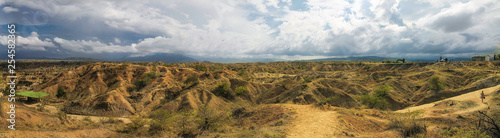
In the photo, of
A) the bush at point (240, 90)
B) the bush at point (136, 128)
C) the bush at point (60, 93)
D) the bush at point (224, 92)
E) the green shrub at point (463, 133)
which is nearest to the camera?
the green shrub at point (463, 133)

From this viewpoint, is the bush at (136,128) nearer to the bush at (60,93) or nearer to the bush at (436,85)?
the bush at (60,93)

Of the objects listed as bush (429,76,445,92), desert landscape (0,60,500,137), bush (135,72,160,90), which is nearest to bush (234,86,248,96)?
desert landscape (0,60,500,137)

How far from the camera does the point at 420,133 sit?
41.2ft

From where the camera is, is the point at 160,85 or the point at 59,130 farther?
the point at 160,85

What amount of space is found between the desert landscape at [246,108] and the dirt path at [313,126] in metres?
0.07

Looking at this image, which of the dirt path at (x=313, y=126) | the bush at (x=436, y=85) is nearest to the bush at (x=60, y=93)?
the dirt path at (x=313, y=126)

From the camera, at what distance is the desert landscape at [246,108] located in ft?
45.8

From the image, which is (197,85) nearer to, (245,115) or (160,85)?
(160,85)

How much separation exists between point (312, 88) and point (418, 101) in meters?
19.8

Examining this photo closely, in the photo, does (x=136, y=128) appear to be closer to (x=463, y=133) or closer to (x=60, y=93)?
(x=463, y=133)

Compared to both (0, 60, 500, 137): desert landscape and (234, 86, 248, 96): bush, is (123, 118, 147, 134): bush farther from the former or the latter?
(234, 86, 248, 96): bush

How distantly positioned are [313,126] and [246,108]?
8673 millimetres

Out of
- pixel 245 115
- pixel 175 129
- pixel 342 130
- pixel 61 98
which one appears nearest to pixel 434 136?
pixel 342 130

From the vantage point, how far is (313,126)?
1538cm
